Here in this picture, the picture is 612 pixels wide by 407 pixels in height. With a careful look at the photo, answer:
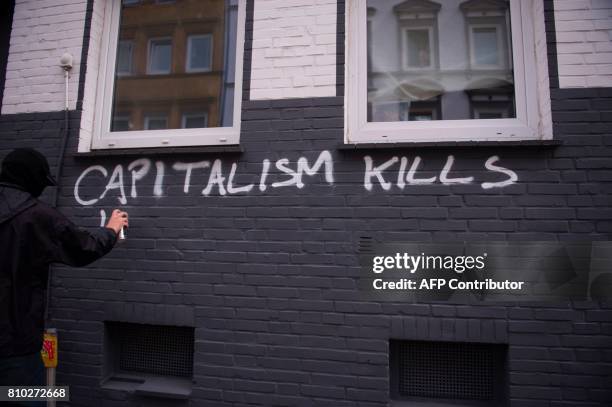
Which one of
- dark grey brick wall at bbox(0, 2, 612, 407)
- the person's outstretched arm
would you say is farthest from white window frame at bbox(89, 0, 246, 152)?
the person's outstretched arm

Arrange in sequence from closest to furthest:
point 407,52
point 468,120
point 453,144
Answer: point 453,144, point 468,120, point 407,52

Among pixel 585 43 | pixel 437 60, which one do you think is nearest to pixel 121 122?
pixel 437 60

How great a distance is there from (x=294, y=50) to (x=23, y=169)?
195 centimetres

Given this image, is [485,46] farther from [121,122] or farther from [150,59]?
[121,122]

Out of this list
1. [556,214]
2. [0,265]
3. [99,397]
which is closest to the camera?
[0,265]

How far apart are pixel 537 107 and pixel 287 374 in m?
2.58

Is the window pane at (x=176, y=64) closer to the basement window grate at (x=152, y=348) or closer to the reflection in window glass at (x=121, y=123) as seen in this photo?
the reflection in window glass at (x=121, y=123)

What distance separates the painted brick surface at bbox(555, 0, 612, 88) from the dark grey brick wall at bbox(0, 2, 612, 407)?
0.11 metres

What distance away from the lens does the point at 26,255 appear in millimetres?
2139

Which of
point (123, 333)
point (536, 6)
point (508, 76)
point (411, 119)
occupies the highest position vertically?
point (536, 6)

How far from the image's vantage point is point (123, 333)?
3090 mm

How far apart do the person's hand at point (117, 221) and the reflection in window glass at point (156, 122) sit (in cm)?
81

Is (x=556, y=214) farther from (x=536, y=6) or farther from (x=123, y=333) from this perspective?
(x=123, y=333)

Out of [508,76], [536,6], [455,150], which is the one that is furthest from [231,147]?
[536,6]
